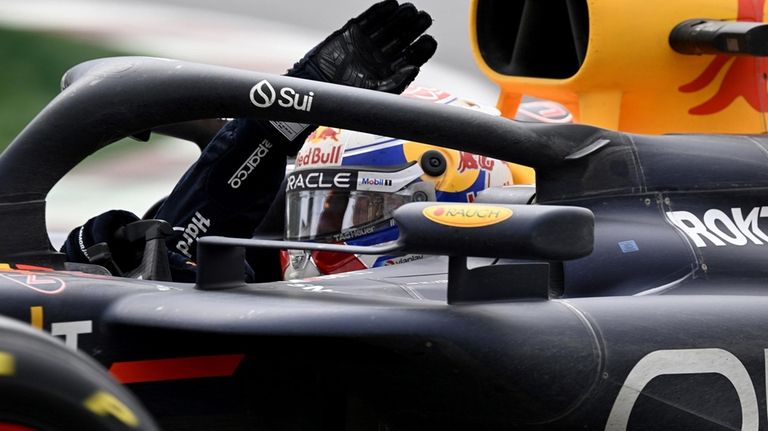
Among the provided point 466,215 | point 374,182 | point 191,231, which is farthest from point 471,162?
point 466,215

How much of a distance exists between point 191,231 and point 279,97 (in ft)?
2.85

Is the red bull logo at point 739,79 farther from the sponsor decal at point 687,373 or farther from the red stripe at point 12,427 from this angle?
the red stripe at point 12,427

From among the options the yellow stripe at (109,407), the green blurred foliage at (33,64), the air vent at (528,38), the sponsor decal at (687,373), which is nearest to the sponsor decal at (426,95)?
the air vent at (528,38)

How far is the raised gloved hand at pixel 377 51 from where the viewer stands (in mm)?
2672

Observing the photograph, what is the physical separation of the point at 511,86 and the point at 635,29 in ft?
1.26

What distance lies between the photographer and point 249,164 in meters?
2.91

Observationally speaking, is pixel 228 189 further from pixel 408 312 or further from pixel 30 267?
pixel 408 312

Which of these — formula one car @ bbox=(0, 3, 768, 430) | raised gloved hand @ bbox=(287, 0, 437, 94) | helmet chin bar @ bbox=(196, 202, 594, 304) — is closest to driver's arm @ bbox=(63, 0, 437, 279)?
raised gloved hand @ bbox=(287, 0, 437, 94)

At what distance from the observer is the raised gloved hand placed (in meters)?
2.67

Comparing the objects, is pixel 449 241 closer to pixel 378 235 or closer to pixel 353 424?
pixel 353 424

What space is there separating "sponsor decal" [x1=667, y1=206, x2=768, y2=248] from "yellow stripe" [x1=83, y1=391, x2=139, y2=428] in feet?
4.22

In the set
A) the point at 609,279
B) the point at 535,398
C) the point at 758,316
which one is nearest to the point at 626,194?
the point at 609,279

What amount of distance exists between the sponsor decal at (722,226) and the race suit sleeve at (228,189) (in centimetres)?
92

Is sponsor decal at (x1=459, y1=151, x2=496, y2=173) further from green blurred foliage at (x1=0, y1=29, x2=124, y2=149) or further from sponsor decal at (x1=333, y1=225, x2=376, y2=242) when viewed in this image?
green blurred foliage at (x1=0, y1=29, x2=124, y2=149)
